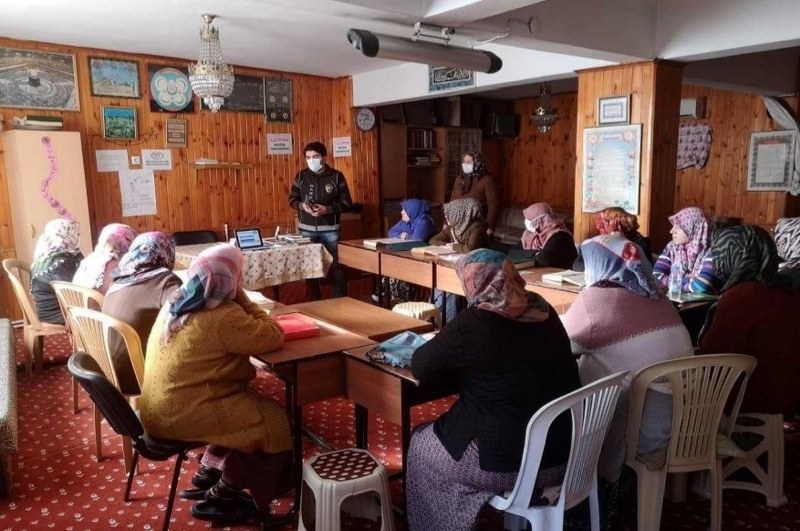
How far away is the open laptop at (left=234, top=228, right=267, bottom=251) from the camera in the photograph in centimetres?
504

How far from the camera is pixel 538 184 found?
29.6ft

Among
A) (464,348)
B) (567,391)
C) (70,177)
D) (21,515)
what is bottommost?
(21,515)

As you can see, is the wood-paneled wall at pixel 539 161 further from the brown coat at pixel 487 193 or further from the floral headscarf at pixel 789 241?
the floral headscarf at pixel 789 241

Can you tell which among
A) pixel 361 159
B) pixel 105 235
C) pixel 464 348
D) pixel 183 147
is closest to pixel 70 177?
pixel 183 147

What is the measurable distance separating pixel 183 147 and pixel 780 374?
535 centimetres

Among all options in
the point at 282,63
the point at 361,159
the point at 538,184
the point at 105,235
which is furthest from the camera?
the point at 538,184

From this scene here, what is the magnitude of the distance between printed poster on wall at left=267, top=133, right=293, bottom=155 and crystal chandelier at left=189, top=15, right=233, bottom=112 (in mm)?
2283

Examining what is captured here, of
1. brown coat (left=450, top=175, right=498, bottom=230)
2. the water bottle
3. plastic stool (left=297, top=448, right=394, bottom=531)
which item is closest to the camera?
plastic stool (left=297, top=448, right=394, bottom=531)

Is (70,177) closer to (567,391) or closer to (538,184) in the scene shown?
(567,391)

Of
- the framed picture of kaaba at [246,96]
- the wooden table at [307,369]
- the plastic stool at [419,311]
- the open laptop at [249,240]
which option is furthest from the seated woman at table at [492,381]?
the framed picture of kaaba at [246,96]

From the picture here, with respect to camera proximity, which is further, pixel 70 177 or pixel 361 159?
pixel 361 159

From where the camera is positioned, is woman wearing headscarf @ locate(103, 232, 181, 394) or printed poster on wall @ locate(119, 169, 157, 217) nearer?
woman wearing headscarf @ locate(103, 232, 181, 394)

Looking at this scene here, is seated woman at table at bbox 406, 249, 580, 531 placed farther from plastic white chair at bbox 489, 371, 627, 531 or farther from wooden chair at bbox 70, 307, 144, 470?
wooden chair at bbox 70, 307, 144, 470

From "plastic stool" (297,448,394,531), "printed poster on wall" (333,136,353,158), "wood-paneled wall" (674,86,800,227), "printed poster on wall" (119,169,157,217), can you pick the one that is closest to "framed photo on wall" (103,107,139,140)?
"printed poster on wall" (119,169,157,217)
